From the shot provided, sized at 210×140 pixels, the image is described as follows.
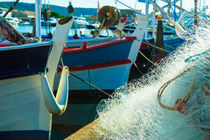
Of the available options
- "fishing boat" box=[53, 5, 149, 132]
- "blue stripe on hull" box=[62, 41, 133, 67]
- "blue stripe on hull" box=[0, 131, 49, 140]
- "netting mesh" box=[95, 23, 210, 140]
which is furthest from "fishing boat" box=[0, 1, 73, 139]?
"blue stripe on hull" box=[62, 41, 133, 67]

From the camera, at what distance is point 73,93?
8.12 metres

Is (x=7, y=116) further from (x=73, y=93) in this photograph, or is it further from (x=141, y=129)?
(x=73, y=93)

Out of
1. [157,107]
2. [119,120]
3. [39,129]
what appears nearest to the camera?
[157,107]

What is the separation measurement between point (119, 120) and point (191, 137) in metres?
1.25

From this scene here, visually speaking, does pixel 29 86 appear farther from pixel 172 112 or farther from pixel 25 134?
pixel 172 112

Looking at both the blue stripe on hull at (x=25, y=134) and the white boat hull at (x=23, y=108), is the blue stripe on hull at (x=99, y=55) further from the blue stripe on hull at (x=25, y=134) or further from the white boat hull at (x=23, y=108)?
the blue stripe on hull at (x=25, y=134)

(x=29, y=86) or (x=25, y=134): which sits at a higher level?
(x=29, y=86)

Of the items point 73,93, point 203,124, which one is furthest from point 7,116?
point 73,93

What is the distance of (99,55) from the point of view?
7699 mm

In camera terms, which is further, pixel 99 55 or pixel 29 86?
pixel 99 55

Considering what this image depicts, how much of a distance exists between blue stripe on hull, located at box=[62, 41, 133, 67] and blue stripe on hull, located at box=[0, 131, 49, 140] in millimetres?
3400

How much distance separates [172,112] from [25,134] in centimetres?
296

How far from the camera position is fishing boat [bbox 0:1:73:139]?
4055mm

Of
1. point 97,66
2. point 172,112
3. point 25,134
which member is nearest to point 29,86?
point 25,134
